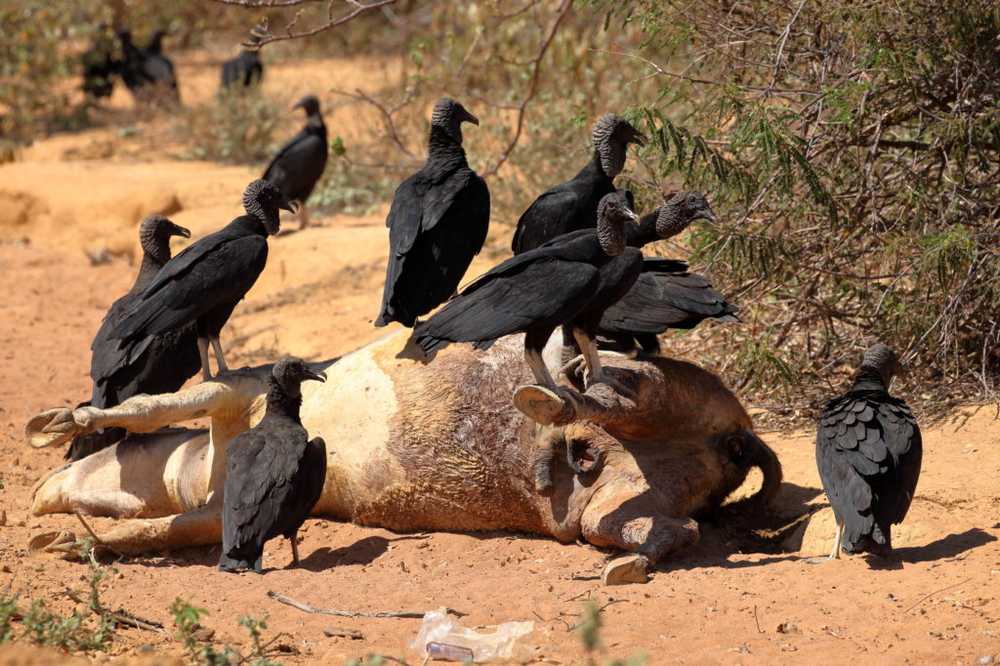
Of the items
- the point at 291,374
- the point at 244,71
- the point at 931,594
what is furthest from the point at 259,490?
the point at 244,71

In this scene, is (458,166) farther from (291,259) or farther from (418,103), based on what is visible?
(418,103)

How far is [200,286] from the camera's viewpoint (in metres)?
5.57

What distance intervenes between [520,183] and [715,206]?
3.63 metres

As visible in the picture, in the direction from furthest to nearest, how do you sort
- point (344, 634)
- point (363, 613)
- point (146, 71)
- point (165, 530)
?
1. point (146, 71)
2. point (165, 530)
3. point (363, 613)
4. point (344, 634)

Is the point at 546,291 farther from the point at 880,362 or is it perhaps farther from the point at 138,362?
the point at 138,362

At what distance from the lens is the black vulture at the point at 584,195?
5785 mm

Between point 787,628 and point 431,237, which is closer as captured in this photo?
point 787,628

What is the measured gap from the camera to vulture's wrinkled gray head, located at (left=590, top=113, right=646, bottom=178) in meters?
5.86

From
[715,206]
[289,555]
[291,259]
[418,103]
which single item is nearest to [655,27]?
[715,206]

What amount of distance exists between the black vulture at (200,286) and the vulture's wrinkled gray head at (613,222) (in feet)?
5.27

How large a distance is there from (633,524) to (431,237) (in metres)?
1.54

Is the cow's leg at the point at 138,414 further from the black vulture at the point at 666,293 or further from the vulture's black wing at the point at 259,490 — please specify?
the black vulture at the point at 666,293

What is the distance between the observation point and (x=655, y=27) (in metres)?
6.47

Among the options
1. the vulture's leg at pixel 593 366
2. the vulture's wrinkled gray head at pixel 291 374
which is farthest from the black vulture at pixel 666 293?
the vulture's wrinkled gray head at pixel 291 374
